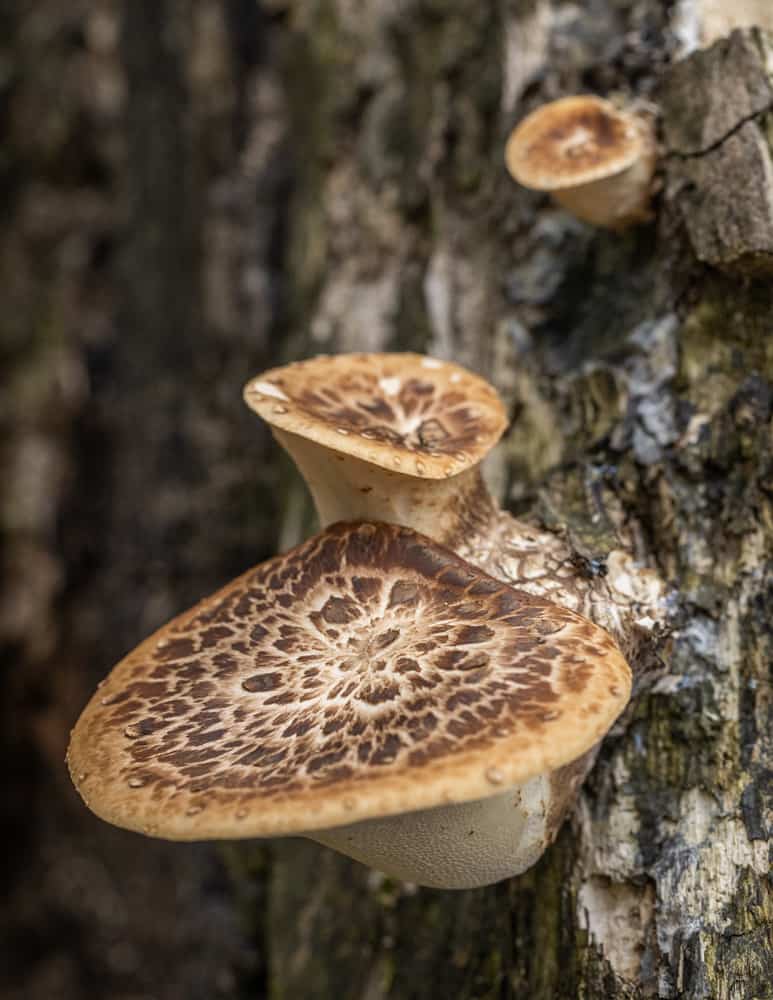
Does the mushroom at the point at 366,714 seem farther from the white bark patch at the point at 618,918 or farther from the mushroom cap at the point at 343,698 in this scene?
the white bark patch at the point at 618,918

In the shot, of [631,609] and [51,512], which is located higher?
[631,609]

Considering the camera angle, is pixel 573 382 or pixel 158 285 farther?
pixel 158 285

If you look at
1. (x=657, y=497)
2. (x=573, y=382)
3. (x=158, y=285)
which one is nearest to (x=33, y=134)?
(x=158, y=285)

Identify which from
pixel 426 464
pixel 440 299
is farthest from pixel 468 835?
pixel 440 299

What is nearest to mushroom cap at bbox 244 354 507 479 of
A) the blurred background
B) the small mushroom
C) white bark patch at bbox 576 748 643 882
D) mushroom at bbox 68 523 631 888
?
the small mushroom

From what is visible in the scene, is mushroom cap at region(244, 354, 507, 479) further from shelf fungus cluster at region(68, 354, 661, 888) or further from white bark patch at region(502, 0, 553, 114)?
white bark patch at region(502, 0, 553, 114)

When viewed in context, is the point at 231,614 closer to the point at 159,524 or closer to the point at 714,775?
the point at 714,775

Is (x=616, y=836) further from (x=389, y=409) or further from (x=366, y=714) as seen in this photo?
(x=389, y=409)

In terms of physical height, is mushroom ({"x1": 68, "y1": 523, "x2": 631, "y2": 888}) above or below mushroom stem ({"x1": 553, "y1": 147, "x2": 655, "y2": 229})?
below
